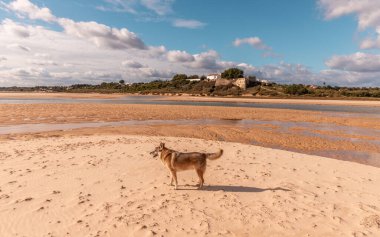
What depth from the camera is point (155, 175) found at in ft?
33.7

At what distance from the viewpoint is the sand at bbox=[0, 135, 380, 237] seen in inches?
257

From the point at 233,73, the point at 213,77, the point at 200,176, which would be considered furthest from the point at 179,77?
the point at 200,176

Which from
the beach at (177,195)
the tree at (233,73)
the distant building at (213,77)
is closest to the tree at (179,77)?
the distant building at (213,77)

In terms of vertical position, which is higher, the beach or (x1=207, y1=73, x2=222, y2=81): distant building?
(x1=207, y1=73, x2=222, y2=81): distant building

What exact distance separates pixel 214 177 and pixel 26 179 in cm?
669

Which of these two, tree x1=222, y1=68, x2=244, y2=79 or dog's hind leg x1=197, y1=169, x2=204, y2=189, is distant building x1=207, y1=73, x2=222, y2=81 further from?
dog's hind leg x1=197, y1=169, x2=204, y2=189

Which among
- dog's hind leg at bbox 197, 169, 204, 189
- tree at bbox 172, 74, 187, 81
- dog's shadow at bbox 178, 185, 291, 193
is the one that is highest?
tree at bbox 172, 74, 187, 81

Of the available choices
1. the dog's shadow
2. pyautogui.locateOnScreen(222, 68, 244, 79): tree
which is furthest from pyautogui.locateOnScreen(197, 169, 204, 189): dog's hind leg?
pyautogui.locateOnScreen(222, 68, 244, 79): tree

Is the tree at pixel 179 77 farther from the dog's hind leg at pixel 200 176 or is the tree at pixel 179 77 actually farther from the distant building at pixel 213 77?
the dog's hind leg at pixel 200 176

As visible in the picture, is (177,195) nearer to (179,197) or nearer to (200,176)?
(179,197)

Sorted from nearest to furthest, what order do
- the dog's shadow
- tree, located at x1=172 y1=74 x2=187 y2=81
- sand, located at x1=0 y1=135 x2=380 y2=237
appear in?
sand, located at x1=0 y1=135 x2=380 y2=237
the dog's shadow
tree, located at x1=172 y1=74 x2=187 y2=81

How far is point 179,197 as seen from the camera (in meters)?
Answer: 8.36

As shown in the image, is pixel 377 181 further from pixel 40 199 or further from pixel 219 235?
pixel 40 199

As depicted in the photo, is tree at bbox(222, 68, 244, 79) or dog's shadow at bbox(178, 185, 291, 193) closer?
dog's shadow at bbox(178, 185, 291, 193)
